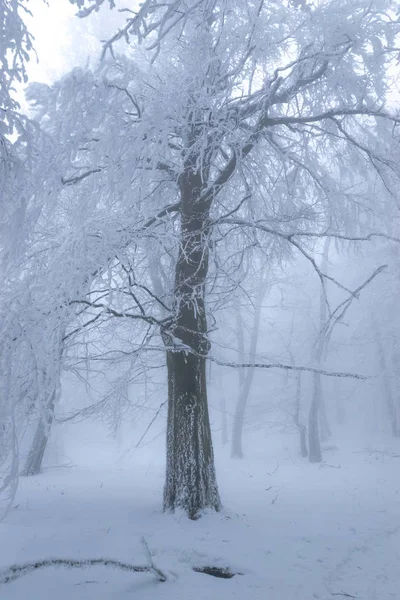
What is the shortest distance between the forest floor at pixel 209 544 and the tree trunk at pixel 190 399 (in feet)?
1.02

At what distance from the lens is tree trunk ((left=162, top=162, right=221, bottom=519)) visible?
601 centimetres

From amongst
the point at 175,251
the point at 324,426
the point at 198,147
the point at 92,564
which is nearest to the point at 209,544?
the point at 92,564

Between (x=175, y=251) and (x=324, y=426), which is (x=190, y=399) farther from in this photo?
(x=324, y=426)

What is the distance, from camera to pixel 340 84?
6.66 m

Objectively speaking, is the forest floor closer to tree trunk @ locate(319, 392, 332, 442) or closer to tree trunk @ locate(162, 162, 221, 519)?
tree trunk @ locate(162, 162, 221, 519)

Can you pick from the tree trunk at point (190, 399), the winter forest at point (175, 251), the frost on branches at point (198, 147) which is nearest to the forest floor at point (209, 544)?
the winter forest at point (175, 251)

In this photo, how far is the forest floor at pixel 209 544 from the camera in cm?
401

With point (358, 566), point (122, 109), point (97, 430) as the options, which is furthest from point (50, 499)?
point (97, 430)

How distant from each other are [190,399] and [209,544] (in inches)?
74.2

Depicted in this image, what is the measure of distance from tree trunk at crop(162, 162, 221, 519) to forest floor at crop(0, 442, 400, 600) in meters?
0.31

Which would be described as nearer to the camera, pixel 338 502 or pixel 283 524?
pixel 283 524

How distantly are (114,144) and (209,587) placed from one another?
490 centimetres

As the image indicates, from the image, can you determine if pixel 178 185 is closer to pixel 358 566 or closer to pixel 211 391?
pixel 358 566

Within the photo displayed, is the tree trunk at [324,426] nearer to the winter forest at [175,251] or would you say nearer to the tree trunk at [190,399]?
the winter forest at [175,251]
